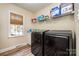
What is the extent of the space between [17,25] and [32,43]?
297mm

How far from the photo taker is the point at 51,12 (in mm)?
1041

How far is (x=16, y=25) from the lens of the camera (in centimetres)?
107

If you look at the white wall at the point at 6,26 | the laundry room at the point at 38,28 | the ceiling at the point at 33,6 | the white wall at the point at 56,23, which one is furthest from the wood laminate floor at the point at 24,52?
the ceiling at the point at 33,6

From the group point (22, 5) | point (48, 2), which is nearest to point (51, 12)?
point (48, 2)

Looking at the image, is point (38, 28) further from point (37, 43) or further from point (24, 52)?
point (24, 52)

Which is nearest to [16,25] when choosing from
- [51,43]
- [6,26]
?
[6,26]

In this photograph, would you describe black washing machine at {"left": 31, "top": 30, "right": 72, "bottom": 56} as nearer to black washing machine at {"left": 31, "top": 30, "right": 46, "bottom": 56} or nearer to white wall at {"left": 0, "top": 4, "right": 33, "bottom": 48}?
black washing machine at {"left": 31, "top": 30, "right": 46, "bottom": 56}

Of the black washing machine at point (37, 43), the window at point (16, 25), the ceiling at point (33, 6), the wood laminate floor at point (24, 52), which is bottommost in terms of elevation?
the wood laminate floor at point (24, 52)

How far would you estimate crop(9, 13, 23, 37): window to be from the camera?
104cm

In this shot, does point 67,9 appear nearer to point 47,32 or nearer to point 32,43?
point 47,32

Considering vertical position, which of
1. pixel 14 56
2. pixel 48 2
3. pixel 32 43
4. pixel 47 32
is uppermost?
pixel 48 2

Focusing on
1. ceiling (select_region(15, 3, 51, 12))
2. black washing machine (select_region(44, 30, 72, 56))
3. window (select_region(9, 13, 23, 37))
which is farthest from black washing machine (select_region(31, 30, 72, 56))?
ceiling (select_region(15, 3, 51, 12))

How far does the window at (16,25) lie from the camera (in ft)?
3.41

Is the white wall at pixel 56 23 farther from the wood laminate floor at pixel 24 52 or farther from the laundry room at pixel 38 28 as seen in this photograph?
the wood laminate floor at pixel 24 52
